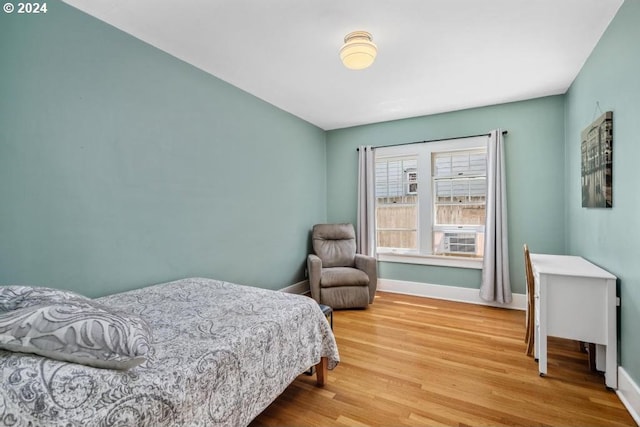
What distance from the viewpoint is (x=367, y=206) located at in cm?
440

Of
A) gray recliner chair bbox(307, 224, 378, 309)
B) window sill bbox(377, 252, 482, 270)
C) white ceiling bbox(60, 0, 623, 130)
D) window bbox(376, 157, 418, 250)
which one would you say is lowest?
gray recliner chair bbox(307, 224, 378, 309)

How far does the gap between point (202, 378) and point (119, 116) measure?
1.97 meters

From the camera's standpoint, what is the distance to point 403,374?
2.18 m

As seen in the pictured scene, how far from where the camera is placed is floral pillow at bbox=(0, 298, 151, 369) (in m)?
0.92

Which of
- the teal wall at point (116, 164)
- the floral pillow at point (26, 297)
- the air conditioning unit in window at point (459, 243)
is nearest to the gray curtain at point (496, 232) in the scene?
the air conditioning unit in window at point (459, 243)

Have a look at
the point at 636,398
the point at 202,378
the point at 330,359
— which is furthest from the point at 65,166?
the point at 636,398

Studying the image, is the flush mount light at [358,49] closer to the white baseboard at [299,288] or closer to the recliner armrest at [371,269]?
the recliner armrest at [371,269]

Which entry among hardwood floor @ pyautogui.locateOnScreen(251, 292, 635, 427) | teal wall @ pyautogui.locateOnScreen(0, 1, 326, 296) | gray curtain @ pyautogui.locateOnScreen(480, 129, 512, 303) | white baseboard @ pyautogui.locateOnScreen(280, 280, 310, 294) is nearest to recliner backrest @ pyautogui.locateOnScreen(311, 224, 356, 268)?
white baseboard @ pyautogui.locateOnScreen(280, 280, 310, 294)

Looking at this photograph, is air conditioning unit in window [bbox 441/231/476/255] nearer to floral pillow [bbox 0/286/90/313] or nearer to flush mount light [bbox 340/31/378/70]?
flush mount light [bbox 340/31/378/70]

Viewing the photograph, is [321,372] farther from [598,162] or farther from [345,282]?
[598,162]

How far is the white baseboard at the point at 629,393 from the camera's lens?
1.68 meters

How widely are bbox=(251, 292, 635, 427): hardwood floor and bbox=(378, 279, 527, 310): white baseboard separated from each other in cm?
59

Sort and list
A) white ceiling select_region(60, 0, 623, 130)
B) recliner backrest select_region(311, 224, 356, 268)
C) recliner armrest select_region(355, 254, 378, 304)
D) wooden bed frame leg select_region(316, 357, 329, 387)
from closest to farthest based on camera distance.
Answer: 1. white ceiling select_region(60, 0, 623, 130)
2. wooden bed frame leg select_region(316, 357, 329, 387)
3. recliner armrest select_region(355, 254, 378, 304)
4. recliner backrest select_region(311, 224, 356, 268)

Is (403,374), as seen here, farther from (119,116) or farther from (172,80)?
(172,80)
